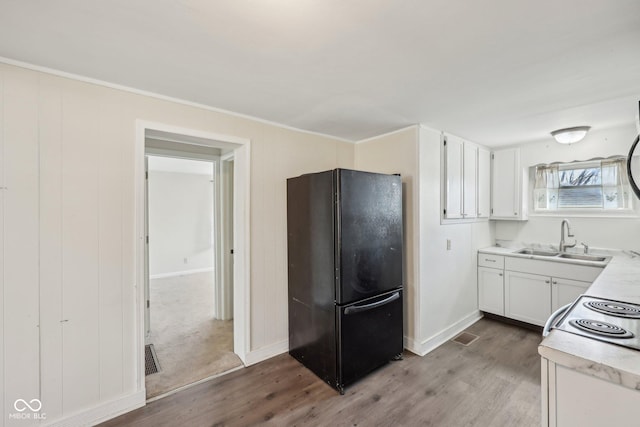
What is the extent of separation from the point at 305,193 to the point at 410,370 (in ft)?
6.09

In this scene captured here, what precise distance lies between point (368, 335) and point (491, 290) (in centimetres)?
211

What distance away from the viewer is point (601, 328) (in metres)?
1.08

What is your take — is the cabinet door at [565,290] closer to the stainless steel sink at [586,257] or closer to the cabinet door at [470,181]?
the stainless steel sink at [586,257]

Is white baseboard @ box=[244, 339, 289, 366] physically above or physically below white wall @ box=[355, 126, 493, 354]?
below

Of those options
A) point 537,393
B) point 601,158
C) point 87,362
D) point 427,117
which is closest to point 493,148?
point 601,158

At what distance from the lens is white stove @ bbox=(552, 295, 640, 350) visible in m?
1.01

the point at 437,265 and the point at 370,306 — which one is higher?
the point at 437,265

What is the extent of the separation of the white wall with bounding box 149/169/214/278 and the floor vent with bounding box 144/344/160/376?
3868 mm

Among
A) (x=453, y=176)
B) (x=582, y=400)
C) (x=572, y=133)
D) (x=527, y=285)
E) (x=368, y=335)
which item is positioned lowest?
(x=368, y=335)

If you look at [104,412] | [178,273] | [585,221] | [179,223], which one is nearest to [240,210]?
[104,412]

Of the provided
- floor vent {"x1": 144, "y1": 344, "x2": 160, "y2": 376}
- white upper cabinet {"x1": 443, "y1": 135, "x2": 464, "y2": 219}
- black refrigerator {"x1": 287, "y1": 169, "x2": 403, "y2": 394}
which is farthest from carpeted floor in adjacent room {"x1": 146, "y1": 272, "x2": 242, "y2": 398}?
white upper cabinet {"x1": 443, "y1": 135, "x2": 464, "y2": 219}

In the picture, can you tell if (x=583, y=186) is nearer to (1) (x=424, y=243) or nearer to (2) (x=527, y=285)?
(2) (x=527, y=285)

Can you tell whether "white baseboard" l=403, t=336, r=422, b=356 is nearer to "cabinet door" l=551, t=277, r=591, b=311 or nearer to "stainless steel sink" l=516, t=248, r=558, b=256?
"cabinet door" l=551, t=277, r=591, b=311

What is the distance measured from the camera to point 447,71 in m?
1.71
